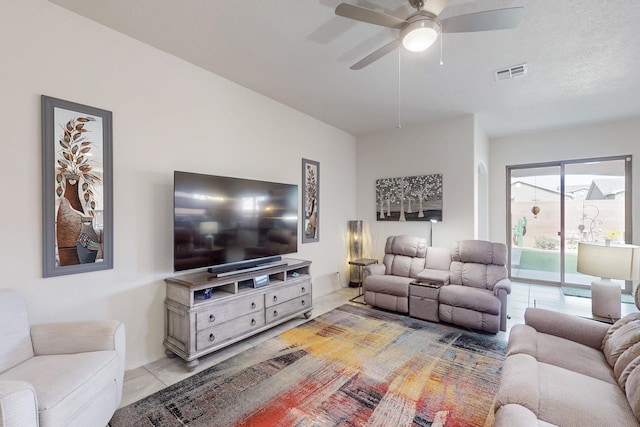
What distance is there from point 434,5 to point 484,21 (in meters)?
0.33

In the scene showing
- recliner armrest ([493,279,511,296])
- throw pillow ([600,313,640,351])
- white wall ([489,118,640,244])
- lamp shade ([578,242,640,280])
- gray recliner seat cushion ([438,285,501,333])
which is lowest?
gray recliner seat cushion ([438,285,501,333])

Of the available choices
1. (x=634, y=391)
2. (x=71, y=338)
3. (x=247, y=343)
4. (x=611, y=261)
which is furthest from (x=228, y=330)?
(x=611, y=261)

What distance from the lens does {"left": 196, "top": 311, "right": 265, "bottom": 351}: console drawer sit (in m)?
2.43

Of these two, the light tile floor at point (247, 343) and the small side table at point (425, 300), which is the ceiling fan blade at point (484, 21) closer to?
the small side table at point (425, 300)

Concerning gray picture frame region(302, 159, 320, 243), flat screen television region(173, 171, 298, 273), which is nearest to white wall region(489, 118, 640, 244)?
gray picture frame region(302, 159, 320, 243)

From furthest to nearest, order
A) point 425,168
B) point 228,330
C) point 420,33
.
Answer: point 425,168, point 228,330, point 420,33

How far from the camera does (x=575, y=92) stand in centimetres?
340

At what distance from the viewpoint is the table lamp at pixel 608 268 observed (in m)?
2.44

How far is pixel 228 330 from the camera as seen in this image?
8.61 ft

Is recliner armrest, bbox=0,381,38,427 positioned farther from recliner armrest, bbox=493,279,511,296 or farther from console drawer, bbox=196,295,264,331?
recliner armrest, bbox=493,279,511,296

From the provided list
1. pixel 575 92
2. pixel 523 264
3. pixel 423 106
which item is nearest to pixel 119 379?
pixel 423 106

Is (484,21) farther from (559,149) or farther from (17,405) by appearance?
(559,149)

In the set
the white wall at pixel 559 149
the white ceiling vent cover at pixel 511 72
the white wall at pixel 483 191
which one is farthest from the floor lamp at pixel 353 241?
the white ceiling vent cover at pixel 511 72

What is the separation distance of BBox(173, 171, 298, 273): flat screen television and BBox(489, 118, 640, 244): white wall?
4.40 m
